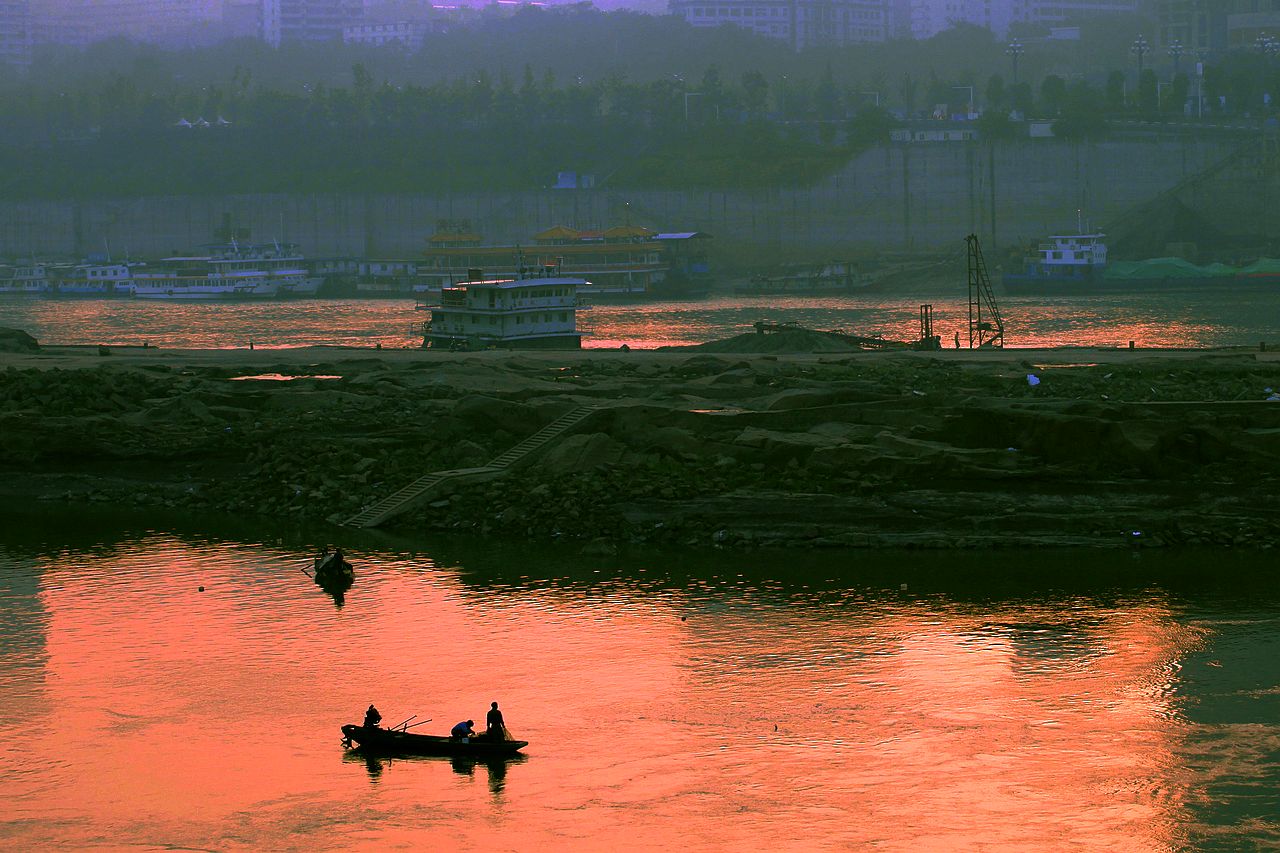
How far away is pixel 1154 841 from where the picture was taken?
20.3m

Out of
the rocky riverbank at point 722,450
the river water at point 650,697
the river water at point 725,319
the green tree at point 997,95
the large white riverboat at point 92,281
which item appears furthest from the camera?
the green tree at point 997,95

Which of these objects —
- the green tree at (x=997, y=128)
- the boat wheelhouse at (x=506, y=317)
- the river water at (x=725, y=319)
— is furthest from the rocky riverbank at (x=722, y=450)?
the green tree at (x=997, y=128)

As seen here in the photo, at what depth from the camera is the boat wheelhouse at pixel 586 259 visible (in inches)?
5162

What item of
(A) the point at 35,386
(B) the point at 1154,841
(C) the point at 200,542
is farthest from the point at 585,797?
(A) the point at 35,386

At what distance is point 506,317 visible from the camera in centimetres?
6994

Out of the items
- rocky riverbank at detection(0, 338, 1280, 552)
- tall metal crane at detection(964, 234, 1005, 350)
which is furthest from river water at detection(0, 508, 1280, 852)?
tall metal crane at detection(964, 234, 1005, 350)

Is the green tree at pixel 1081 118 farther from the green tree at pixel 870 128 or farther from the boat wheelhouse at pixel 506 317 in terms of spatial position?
the boat wheelhouse at pixel 506 317

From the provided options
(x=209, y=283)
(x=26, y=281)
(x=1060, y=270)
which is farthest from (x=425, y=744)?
(x=26, y=281)

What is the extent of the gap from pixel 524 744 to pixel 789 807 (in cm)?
417

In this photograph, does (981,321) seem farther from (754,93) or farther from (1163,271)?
(754,93)

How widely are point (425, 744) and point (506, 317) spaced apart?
47202mm

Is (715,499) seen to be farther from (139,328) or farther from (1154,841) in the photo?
(139,328)

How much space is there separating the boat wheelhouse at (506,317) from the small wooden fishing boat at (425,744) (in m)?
45.0

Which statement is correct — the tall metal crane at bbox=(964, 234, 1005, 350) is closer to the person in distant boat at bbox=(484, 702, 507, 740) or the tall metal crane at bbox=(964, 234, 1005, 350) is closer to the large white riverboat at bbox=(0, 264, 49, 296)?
the person in distant boat at bbox=(484, 702, 507, 740)
